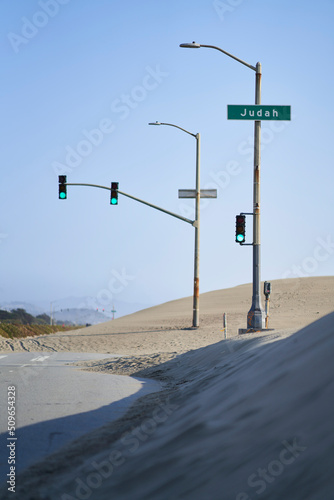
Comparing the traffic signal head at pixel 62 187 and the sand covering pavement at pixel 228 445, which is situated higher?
the traffic signal head at pixel 62 187

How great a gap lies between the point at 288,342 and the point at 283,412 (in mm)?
2189

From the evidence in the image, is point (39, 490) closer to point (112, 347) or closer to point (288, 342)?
point (288, 342)

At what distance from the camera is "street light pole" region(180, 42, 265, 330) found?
16859 millimetres

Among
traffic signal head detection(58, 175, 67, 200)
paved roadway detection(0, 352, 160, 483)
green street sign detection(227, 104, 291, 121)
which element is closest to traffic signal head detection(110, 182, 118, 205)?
traffic signal head detection(58, 175, 67, 200)

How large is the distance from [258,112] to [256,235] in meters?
3.28

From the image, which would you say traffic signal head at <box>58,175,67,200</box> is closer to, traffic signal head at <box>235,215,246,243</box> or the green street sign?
traffic signal head at <box>235,215,246,243</box>

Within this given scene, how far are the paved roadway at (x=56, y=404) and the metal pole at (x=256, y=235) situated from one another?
5.01 m

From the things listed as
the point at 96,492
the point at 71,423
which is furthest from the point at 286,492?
the point at 71,423

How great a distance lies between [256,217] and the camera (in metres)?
17.3

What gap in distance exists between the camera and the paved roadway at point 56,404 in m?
6.23

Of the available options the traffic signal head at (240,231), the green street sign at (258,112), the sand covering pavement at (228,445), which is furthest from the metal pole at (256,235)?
the sand covering pavement at (228,445)

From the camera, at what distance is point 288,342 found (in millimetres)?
6762

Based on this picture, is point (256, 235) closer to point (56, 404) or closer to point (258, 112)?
point (258, 112)

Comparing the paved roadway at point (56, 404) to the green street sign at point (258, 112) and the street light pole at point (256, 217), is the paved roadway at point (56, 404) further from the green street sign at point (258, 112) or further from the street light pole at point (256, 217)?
the green street sign at point (258, 112)
